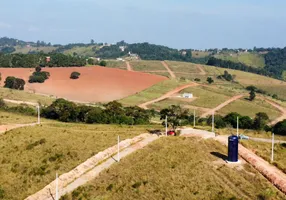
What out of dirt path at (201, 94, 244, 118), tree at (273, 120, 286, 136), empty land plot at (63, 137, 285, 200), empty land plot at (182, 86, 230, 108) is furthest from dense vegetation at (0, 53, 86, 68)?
empty land plot at (63, 137, 285, 200)

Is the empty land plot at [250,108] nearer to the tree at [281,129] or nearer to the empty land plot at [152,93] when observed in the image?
the empty land plot at [152,93]

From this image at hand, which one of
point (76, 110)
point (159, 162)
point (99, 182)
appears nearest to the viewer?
point (99, 182)

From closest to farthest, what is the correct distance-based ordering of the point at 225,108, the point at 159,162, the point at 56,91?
the point at 159,162
the point at 225,108
the point at 56,91

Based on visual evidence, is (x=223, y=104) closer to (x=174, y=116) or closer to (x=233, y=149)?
(x=174, y=116)

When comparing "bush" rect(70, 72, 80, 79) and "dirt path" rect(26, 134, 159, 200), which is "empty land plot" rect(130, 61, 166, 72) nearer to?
"bush" rect(70, 72, 80, 79)

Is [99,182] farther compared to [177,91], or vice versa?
[177,91]

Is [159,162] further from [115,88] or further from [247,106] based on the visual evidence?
[115,88]

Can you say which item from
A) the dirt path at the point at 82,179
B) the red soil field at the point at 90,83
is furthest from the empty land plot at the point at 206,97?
the dirt path at the point at 82,179

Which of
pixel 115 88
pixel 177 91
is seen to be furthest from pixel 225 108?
pixel 115 88
